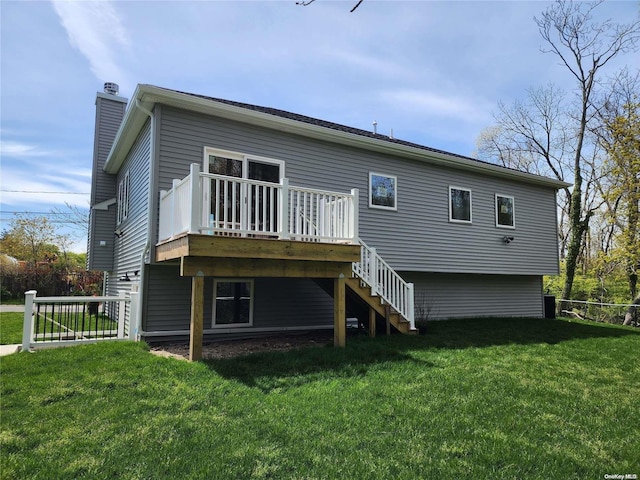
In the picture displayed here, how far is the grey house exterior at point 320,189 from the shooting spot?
7570 mm

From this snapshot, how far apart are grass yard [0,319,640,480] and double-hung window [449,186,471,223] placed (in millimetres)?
5446

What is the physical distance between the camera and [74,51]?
6.93 metres

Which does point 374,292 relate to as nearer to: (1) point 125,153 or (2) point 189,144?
(2) point 189,144

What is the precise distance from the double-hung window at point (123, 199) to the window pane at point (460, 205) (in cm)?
863

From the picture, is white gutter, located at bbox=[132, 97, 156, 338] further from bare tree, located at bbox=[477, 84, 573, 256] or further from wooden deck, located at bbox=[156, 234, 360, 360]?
bare tree, located at bbox=[477, 84, 573, 256]

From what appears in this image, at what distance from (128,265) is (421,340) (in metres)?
6.68

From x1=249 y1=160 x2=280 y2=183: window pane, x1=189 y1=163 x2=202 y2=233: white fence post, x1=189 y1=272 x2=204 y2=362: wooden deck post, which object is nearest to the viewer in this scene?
x1=189 y1=163 x2=202 y2=233: white fence post

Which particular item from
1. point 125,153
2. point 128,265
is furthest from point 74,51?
point 128,265

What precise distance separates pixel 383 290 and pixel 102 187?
29.6 feet

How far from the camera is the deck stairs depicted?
25.4 feet

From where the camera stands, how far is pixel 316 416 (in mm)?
3873

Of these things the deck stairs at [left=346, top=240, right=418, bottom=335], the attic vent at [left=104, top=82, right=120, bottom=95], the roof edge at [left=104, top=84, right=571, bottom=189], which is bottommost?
the deck stairs at [left=346, top=240, right=418, bottom=335]

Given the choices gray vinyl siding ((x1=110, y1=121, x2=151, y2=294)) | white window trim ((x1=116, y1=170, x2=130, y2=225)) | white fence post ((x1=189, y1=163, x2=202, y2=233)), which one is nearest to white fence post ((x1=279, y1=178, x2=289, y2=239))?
white fence post ((x1=189, y1=163, x2=202, y2=233))

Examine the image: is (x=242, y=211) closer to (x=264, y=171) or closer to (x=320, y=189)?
(x=264, y=171)
